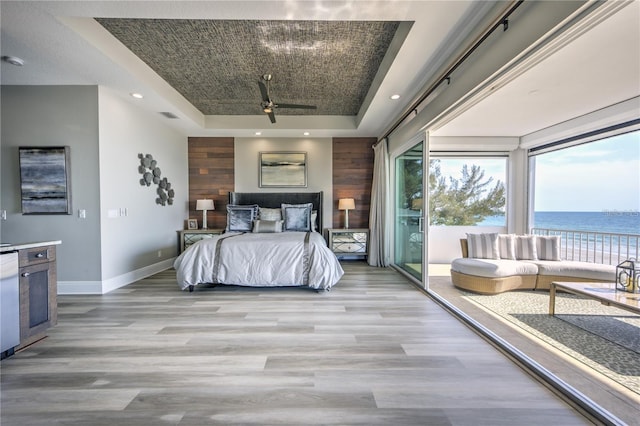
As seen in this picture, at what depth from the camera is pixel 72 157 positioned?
337cm

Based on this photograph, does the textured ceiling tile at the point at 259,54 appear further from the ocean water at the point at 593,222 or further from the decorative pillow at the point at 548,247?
the ocean water at the point at 593,222

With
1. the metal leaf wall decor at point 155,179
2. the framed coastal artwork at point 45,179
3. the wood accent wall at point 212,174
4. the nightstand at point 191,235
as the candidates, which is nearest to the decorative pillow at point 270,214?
the nightstand at point 191,235

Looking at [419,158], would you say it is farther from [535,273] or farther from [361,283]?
[535,273]

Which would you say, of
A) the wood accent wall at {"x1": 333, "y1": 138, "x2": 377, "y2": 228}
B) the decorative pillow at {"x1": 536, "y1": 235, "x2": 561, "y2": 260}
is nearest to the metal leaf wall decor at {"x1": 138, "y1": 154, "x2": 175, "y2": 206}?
the wood accent wall at {"x1": 333, "y1": 138, "x2": 377, "y2": 228}

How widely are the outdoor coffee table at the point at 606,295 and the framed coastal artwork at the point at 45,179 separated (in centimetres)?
607

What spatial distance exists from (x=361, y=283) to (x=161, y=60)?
409 cm

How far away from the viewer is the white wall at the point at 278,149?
5.75 m

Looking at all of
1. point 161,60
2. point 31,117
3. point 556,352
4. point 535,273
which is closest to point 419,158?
point 535,273

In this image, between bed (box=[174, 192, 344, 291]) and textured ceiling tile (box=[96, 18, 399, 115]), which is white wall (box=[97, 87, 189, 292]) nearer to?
textured ceiling tile (box=[96, 18, 399, 115])

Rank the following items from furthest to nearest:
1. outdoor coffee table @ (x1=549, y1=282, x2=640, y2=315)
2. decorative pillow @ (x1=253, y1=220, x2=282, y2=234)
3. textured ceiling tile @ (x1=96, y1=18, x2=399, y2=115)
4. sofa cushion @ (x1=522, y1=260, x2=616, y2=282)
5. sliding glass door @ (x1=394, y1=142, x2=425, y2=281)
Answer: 1. decorative pillow @ (x1=253, y1=220, x2=282, y2=234)
2. sliding glass door @ (x1=394, y1=142, x2=425, y2=281)
3. sofa cushion @ (x1=522, y1=260, x2=616, y2=282)
4. textured ceiling tile @ (x1=96, y1=18, x2=399, y2=115)
5. outdoor coffee table @ (x1=549, y1=282, x2=640, y2=315)

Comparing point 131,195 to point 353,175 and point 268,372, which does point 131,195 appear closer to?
point 268,372

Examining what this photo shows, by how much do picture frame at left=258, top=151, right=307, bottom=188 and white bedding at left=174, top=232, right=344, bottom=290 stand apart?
2448 mm

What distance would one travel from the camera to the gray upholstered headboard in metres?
5.67

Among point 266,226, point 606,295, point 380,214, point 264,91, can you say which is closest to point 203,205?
point 266,226
